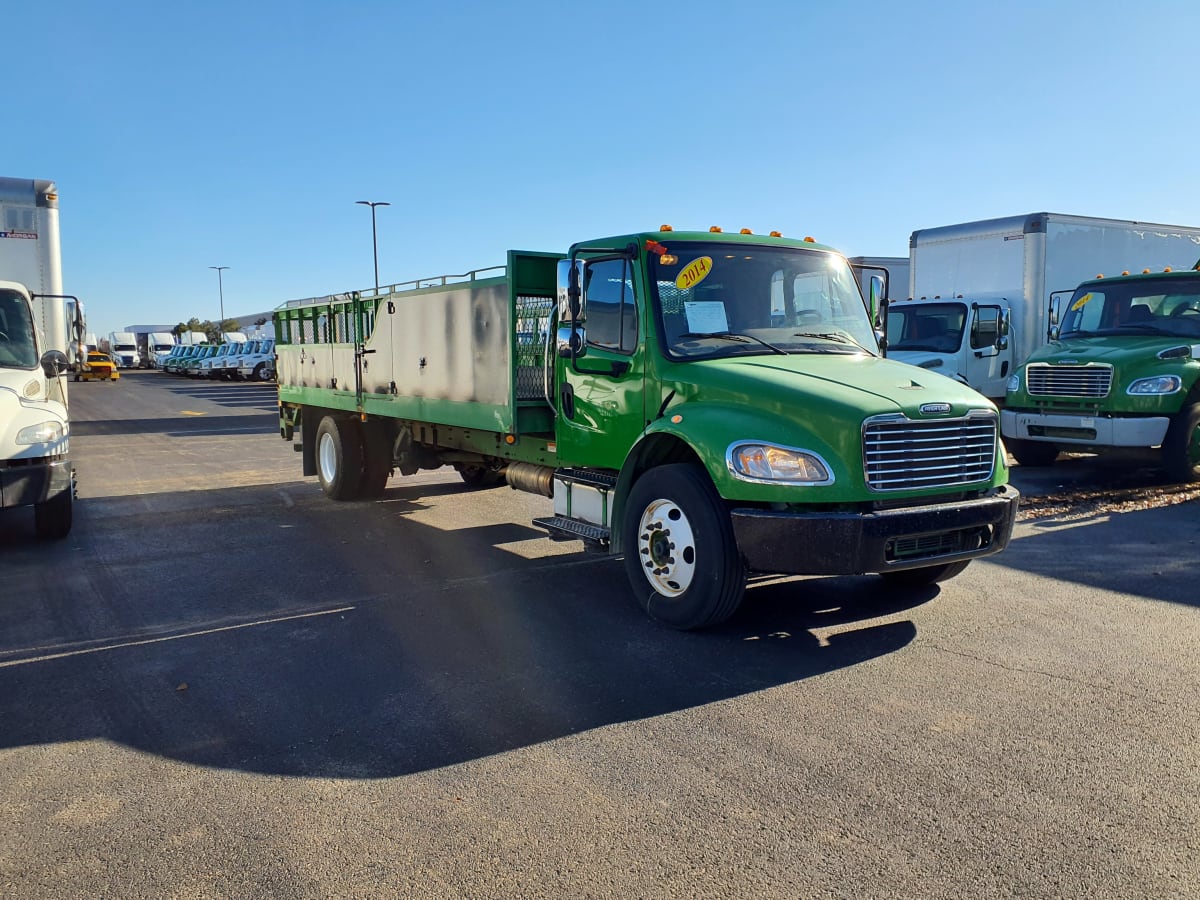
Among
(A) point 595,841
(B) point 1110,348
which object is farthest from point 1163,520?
(A) point 595,841

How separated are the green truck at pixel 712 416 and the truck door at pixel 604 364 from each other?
0.01 meters

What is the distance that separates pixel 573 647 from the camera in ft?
18.4

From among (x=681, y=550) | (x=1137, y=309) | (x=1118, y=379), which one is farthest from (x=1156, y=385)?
(x=681, y=550)

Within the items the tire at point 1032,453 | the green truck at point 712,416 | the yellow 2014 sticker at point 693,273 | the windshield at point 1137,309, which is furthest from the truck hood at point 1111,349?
the yellow 2014 sticker at point 693,273

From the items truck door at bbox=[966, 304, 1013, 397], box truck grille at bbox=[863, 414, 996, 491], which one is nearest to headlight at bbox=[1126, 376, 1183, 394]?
truck door at bbox=[966, 304, 1013, 397]

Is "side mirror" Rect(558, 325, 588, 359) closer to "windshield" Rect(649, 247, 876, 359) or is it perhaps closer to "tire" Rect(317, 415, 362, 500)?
"windshield" Rect(649, 247, 876, 359)

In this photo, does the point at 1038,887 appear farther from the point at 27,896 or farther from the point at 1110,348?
the point at 1110,348

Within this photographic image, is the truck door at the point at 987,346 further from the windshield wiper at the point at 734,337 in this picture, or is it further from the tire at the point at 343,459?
the windshield wiper at the point at 734,337

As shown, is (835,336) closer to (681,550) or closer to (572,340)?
(572,340)

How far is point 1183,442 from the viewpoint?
11.1 metres

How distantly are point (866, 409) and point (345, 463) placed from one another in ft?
22.8

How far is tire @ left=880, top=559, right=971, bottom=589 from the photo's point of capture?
6.61m

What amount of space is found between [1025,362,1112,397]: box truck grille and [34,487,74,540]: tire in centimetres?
1082

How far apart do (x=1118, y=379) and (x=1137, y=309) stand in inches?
67.9
